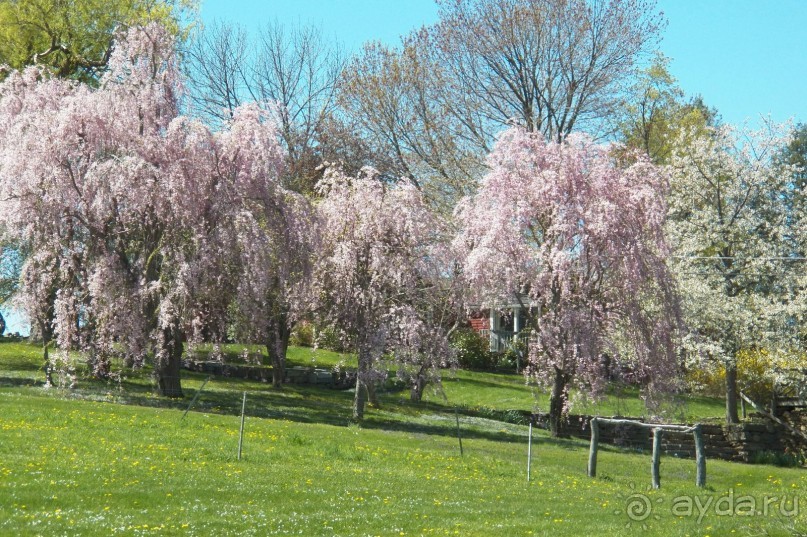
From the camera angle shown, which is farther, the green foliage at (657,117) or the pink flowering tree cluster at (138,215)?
the green foliage at (657,117)

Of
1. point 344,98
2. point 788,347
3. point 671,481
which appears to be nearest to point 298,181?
point 344,98

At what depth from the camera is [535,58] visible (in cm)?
4622

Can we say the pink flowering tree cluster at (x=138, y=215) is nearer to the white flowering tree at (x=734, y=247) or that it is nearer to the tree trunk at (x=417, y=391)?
the tree trunk at (x=417, y=391)

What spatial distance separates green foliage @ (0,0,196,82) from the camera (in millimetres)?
45500

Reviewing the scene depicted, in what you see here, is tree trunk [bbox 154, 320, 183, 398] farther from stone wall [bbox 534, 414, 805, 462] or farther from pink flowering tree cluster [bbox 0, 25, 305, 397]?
stone wall [bbox 534, 414, 805, 462]

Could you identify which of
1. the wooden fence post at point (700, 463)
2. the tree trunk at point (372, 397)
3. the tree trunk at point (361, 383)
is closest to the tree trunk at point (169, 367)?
the tree trunk at point (361, 383)

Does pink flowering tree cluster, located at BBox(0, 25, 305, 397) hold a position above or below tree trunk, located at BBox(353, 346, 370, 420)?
above

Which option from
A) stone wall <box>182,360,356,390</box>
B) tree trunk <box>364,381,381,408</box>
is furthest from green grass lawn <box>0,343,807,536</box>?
stone wall <box>182,360,356,390</box>

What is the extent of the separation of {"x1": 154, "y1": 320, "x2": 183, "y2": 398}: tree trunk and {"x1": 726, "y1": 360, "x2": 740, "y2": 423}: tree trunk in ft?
66.7

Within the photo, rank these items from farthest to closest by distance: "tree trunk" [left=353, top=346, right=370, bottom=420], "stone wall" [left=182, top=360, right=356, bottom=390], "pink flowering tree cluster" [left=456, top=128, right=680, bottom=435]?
"stone wall" [left=182, top=360, right=356, bottom=390], "tree trunk" [left=353, top=346, right=370, bottom=420], "pink flowering tree cluster" [left=456, top=128, right=680, bottom=435]

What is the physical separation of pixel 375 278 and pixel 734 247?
15.5m

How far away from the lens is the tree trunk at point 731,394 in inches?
1452

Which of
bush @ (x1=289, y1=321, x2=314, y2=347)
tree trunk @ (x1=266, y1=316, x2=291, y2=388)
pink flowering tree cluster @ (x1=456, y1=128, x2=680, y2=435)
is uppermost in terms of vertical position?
pink flowering tree cluster @ (x1=456, y1=128, x2=680, y2=435)

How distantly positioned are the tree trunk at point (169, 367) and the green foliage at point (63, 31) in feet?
59.0
